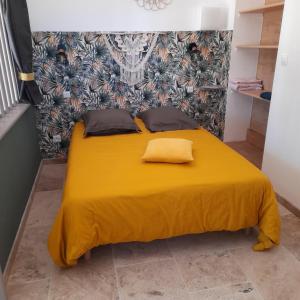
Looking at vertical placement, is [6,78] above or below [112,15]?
below

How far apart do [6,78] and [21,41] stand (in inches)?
16.8

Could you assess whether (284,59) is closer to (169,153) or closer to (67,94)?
(169,153)

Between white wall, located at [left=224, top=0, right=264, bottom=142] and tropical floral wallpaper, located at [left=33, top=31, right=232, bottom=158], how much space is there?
0.13 metres

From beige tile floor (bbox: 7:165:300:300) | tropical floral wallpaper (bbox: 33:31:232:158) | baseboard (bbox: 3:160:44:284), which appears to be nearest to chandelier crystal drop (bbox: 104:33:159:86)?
tropical floral wallpaper (bbox: 33:31:232:158)

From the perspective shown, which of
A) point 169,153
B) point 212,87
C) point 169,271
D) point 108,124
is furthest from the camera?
point 212,87

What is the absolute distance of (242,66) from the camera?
3852 mm

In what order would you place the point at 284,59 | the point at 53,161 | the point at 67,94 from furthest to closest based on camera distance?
1. the point at 53,161
2. the point at 67,94
3. the point at 284,59

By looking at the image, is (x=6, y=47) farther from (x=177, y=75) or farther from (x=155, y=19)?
(x=177, y=75)

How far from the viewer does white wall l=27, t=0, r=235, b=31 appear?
126 inches

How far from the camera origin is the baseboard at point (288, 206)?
2.56 metres

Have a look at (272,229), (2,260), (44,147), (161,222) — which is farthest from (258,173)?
(44,147)

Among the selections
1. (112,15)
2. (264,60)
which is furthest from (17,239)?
(264,60)

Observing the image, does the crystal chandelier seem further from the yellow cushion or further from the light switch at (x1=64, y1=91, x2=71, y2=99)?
the yellow cushion

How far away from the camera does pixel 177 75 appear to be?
366 cm
